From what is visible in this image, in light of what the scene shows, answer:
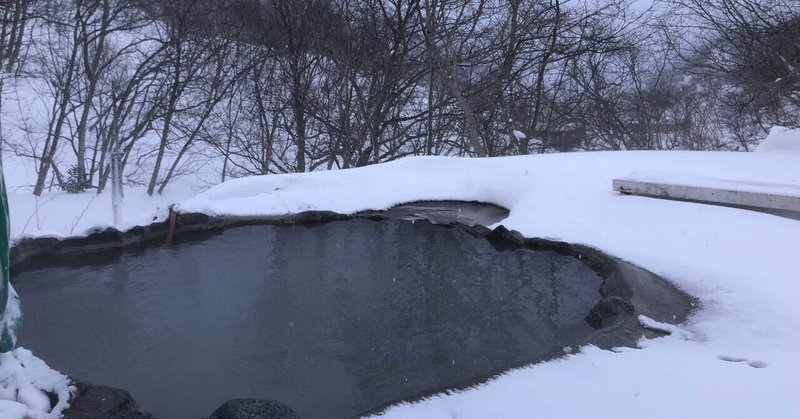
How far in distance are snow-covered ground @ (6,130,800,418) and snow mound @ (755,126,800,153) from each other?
1.15ft

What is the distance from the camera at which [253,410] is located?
196 centimetres

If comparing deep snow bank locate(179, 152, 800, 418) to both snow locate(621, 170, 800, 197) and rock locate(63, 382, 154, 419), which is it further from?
rock locate(63, 382, 154, 419)

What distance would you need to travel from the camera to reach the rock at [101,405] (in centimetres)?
197

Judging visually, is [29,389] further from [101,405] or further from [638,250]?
[638,250]

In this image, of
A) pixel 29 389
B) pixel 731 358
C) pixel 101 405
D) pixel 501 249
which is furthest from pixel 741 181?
pixel 29 389

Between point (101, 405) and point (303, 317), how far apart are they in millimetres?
1409

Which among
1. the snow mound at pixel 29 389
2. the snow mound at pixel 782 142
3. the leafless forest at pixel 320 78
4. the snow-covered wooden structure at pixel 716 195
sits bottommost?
the snow mound at pixel 29 389

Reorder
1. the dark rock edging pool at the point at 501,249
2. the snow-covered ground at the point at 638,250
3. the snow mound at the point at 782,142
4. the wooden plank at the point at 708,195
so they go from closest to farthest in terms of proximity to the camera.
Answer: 1. the snow-covered ground at the point at 638,250
2. the dark rock edging pool at the point at 501,249
3. the wooden plank at the point at 708,195
4. the snow mound at the point at 782,142

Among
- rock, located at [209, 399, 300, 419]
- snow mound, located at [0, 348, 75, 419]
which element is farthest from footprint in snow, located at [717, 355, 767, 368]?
snow mound, located at [0, 348, 75, 419]

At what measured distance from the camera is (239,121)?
12.5 metres

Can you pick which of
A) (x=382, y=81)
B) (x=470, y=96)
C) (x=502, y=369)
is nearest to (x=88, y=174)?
(x=382, y=81)

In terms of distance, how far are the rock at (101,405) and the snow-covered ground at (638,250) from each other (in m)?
0.90

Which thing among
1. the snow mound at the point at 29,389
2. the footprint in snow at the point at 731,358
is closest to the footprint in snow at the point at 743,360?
the footprint in snow at the point at 731,358

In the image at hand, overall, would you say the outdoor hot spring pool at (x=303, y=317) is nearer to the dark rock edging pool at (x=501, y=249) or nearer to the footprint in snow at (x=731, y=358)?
the dark rock edging pool at (x=501, y=249)
